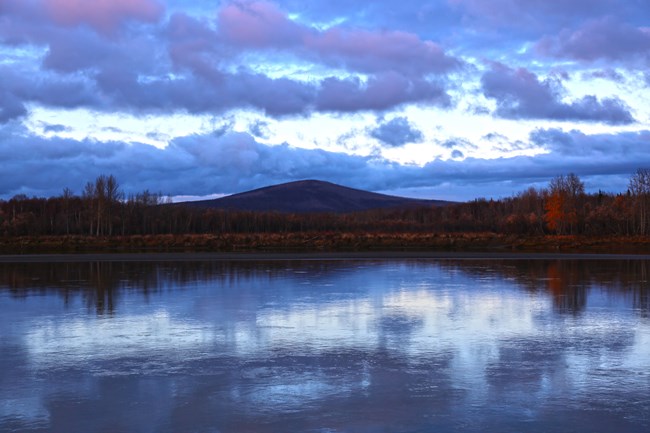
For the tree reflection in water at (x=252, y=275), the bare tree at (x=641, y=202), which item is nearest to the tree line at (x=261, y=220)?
the bare tree at (x=641, y=202)

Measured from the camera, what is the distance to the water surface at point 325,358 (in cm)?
677

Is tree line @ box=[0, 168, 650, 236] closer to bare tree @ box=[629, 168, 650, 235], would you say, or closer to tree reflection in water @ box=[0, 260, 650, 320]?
bare tree @ box=[629, 168, 650, 235]

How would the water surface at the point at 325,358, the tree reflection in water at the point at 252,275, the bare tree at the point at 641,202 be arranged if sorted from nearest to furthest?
the water surface at the point at 325,358, the tree reflection in water at the point at 252,275, the bare tree at the point at 641,202

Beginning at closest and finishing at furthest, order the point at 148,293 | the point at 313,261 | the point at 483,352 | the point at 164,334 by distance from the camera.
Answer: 1. the point at 483,352
2. the point at 164,334
3. the point at 148,293
4. the point at 313,261

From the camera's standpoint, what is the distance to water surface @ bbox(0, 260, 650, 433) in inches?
267

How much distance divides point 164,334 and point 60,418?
15.7ft

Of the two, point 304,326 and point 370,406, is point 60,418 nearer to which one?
point 370,406

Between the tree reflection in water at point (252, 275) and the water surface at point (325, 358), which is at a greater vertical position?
the tree reflection in water at point (252, 275)

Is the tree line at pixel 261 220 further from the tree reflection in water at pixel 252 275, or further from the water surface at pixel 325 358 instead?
the water surface at pixel 325 358

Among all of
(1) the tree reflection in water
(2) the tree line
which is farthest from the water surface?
(2) the tree line

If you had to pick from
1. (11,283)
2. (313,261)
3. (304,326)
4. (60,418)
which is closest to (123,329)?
(304,326)

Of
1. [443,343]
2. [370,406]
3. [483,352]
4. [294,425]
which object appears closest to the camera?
[294,425]

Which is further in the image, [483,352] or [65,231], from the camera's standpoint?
[65,231]

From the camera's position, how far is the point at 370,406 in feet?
23.5
